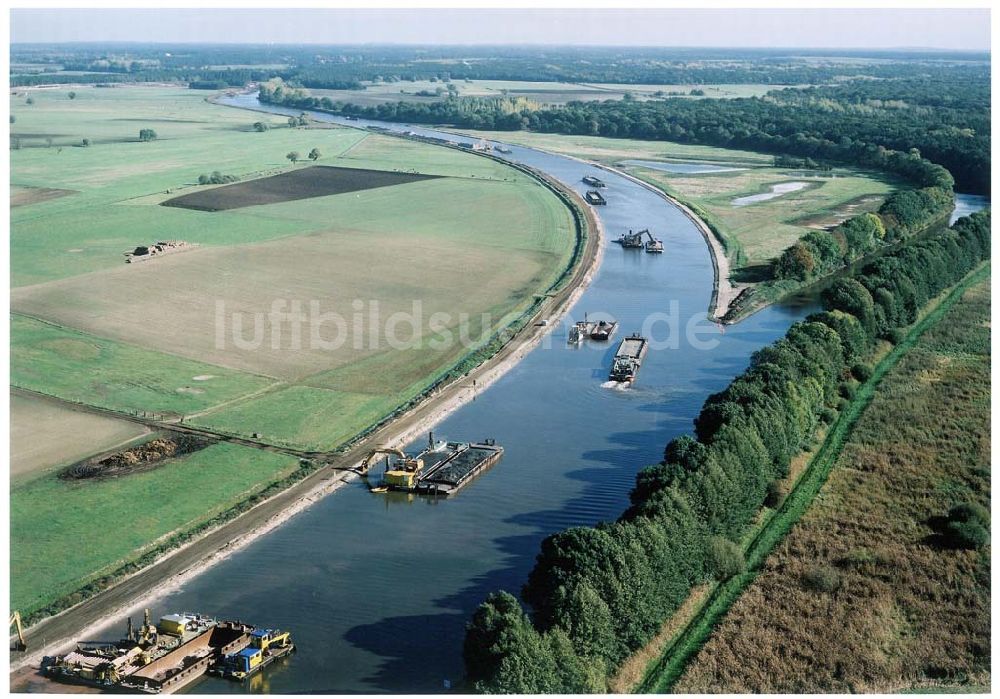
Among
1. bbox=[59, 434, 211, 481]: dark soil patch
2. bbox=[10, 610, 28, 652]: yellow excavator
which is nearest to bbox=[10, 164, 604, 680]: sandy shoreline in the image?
bbox=[10, 610, 28, 652]: yellow excavator

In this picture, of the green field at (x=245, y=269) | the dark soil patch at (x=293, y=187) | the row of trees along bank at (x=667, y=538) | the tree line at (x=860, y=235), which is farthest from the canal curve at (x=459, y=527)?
the dark soil patch at (x=293, y=187)

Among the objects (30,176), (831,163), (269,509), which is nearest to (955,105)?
(831,163)

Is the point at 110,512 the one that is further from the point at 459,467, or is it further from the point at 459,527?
the point at 459,467

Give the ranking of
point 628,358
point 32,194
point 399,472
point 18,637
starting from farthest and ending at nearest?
point 32,194, point 628,358, point 399,472, point 18,637

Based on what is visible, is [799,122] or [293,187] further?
[799,122]

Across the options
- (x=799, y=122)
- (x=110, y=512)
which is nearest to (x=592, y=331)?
(x=110, y=512)

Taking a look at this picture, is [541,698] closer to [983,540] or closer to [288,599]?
[288,599]

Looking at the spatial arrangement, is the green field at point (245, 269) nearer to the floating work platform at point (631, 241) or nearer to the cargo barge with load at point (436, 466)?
the cargo barge with load at point (436, 466)
